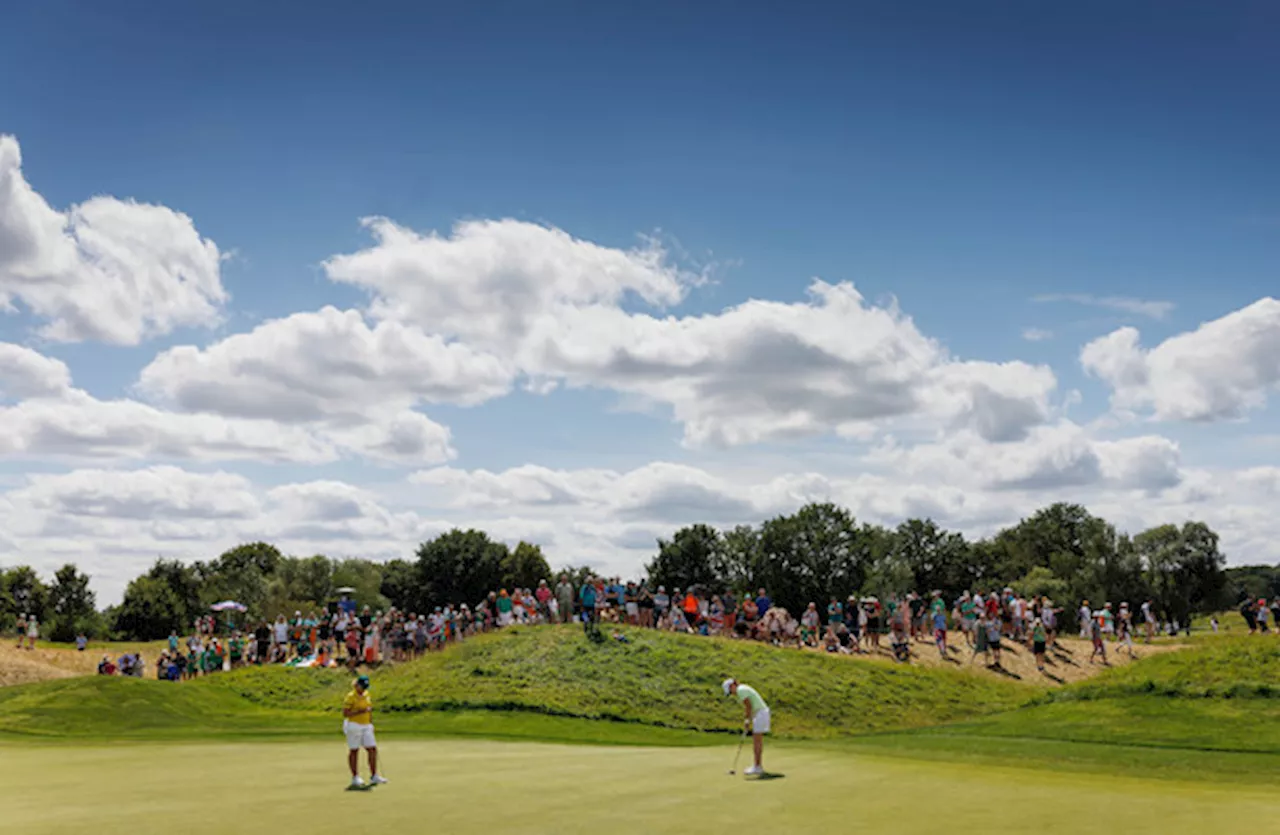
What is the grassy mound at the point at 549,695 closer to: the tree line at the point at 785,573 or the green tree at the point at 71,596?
the tree line at the point at 785,573

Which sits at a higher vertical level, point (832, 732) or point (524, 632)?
point (524, 632)

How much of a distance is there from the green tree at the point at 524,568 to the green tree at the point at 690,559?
17.4m

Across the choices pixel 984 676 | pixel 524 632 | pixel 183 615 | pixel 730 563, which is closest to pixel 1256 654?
pixel 984 676

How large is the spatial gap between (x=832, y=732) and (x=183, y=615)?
108 metres

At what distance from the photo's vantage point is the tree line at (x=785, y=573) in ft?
338

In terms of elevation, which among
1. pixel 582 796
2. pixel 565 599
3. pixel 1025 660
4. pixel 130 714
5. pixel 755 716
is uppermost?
pixel 565 599

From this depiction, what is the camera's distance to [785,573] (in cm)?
10300

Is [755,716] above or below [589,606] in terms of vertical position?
below

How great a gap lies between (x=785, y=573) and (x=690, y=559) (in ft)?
44.7

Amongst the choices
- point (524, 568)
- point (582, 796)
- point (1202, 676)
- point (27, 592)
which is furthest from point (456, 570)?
point (582, 796)

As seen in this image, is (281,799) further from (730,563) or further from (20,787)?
(730,563)

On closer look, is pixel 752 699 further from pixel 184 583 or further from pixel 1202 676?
pixel 184 583

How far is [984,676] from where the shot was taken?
4341 cm

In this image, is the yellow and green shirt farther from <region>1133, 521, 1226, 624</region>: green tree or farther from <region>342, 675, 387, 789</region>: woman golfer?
<region>1133, 521, 1226, 624</region>: green tree
